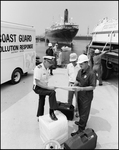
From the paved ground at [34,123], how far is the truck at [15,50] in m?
Answer: 1.39

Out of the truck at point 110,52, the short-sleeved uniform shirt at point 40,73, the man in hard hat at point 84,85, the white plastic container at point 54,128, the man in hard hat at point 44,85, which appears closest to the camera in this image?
the white plastic container at point 54,128

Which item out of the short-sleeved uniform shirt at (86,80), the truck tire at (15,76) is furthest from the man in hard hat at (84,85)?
Result: the truck tire at (15,76)

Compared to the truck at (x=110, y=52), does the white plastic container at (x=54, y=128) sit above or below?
below

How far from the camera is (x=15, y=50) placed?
18.1ft

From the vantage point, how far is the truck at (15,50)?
16.1 feet

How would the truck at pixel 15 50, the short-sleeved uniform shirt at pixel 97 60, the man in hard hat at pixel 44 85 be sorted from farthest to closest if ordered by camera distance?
the short-sleeved uniform shirt at pixel 97 60, the truck at pixel 15 50, the man in hard hat at pixel 44 85

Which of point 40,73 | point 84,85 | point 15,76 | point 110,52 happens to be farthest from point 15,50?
point 110,52

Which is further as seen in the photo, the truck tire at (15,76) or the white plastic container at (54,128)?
the truck tire at (15,76)

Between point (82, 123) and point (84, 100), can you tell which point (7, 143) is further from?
point (84, 100)

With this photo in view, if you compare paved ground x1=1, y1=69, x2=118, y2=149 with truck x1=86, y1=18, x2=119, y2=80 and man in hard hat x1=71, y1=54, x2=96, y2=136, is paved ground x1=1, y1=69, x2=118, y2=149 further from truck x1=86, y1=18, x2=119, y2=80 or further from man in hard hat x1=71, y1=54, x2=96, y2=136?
truck x1=86, y1=18, x2=119, y2=80

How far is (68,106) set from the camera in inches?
117

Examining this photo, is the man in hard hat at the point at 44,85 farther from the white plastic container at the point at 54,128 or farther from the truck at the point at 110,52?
the truck at the point at 110,52

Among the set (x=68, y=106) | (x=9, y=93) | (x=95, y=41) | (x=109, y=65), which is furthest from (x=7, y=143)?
(x=95, y=41)

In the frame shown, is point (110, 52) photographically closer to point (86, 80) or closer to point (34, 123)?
point (86, 80)
